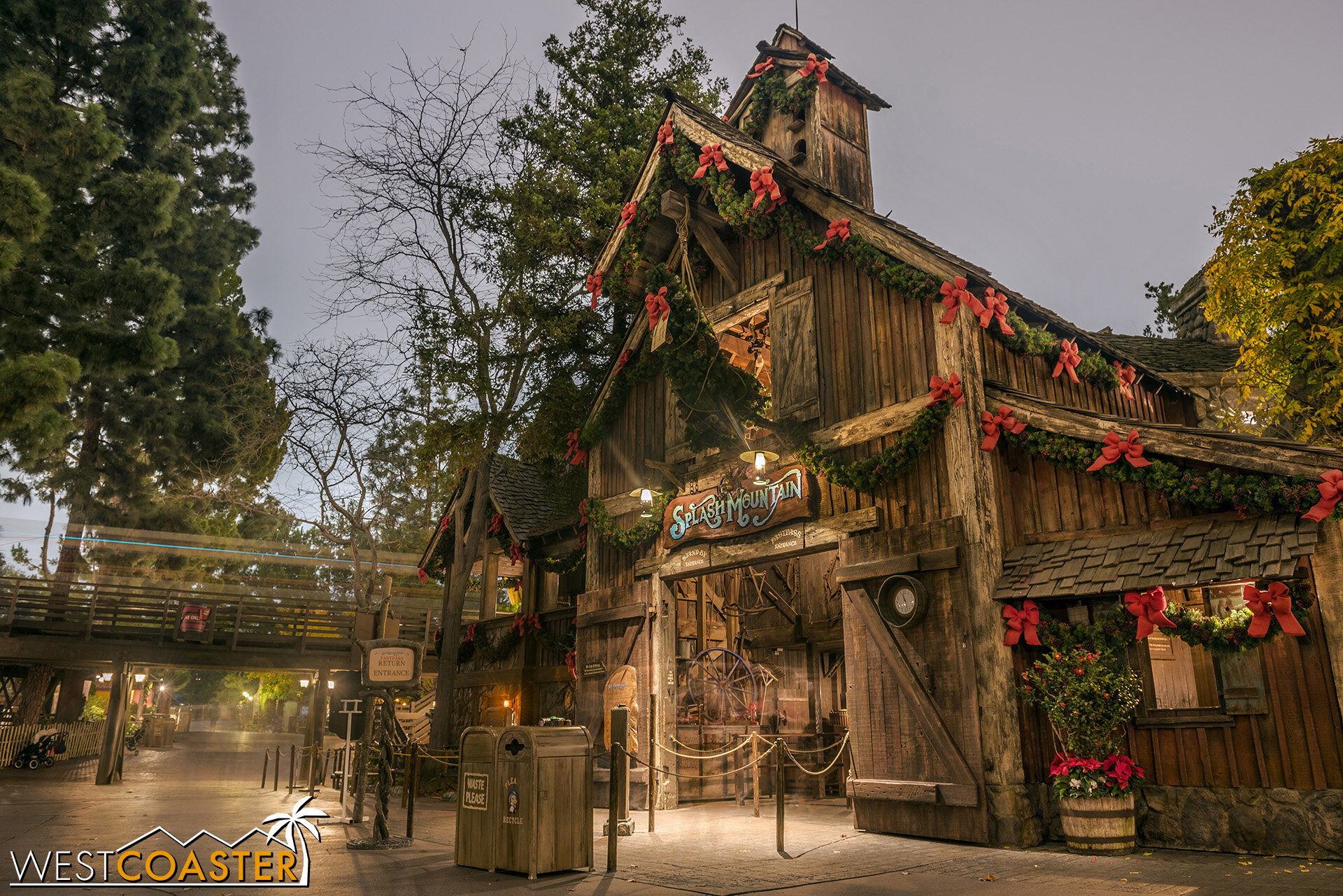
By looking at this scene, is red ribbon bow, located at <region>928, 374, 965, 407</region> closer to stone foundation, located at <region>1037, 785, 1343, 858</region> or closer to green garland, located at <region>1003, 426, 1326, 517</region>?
green garland, located at <region>1003, 426, 1326, 517</region>

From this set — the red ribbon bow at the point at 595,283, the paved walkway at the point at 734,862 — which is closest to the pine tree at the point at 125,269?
the paved walkway at the point at 734,862

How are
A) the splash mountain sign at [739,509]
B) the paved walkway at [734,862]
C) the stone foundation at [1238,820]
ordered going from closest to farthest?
the paved walkway at [734,862] < the stone foundation at [1238,820] < the splash mountain sign at [739,509]

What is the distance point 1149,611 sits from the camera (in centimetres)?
775

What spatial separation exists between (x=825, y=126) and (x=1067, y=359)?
549 centimetres

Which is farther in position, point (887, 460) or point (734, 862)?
point (887, 460)

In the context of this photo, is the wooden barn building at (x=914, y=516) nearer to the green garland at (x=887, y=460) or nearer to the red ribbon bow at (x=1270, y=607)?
the green garland at (x=887, y=460)

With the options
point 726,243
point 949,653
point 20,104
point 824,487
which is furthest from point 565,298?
point 949,653

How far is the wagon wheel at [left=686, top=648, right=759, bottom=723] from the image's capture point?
13.8 metres

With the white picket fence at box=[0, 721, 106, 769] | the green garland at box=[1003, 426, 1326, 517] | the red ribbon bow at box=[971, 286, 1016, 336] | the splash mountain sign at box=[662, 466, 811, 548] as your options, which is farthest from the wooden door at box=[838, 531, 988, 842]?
the white picket fence at box=[0, 721, 106, 769]

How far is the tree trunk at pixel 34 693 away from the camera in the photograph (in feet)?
86.9

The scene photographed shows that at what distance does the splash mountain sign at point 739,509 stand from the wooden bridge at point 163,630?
12.8m

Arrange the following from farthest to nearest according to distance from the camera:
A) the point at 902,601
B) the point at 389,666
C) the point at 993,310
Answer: the point at 389,666 → the point at 993,310 → the point at 902,601

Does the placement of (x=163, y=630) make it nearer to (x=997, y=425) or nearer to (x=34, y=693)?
(x=34, y=693)

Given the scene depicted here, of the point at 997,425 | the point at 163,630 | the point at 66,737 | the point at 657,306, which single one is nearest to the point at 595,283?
the point at 657,306
